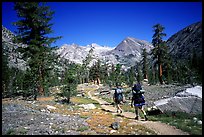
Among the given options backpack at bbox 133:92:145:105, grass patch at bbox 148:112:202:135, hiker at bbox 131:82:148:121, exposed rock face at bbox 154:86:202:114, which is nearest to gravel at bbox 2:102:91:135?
hiker at bbox 131:82:148:121

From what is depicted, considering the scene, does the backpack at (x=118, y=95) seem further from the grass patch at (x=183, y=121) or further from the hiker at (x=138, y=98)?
the grass patch at (x=183, y=121)

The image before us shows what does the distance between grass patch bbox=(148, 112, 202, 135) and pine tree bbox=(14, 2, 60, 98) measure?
53.6ft

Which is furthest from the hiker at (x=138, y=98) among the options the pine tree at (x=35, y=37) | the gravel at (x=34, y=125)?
the pine tree at (x=35, y=37)

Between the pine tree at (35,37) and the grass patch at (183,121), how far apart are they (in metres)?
16.3

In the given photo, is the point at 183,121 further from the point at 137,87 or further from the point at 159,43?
the point at 159,43

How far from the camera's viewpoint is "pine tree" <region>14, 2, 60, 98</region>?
23130 millimetres

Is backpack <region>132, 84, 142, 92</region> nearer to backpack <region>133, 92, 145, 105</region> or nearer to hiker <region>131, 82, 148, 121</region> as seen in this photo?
hiker <region>131, 82, 148, 121</region>

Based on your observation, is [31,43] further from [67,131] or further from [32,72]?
[67,131]

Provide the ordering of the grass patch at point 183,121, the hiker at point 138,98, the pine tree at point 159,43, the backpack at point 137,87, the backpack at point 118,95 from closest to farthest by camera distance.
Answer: the grass patch at point 183,121 → the hiker at point 138,98 → the backpack at point 137,87 → the backpack at point 118,95 → the pine tree at point 159,43

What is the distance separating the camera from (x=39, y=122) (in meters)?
10.6

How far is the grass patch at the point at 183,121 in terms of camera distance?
30.2ft

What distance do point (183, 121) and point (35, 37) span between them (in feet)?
68.5

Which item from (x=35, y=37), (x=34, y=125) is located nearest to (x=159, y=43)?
(x=35, y=37)

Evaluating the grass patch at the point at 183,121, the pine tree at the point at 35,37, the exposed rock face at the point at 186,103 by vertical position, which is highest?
the pine tree at the point at 35,37
